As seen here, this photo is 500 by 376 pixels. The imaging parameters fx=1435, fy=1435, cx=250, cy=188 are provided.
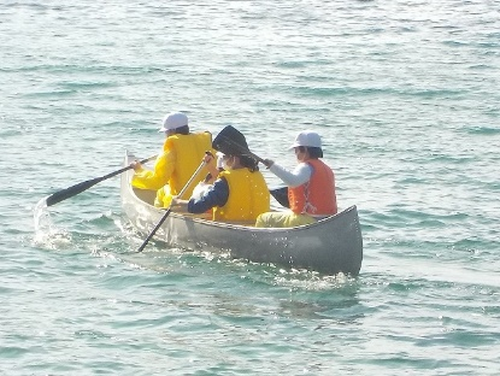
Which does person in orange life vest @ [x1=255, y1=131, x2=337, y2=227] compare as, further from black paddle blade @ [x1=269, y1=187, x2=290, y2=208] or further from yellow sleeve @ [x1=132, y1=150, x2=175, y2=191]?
yellow sleeve @ [x1=132, y1=150, x2=175, y2=191]

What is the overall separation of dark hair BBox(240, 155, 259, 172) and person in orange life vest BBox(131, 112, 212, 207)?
1377 mm

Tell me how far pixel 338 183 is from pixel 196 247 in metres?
4.20

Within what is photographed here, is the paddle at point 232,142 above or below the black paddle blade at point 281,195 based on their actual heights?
above

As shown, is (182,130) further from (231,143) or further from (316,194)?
(316,194)

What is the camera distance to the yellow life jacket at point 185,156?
15727 mm

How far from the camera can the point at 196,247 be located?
15.0 metres

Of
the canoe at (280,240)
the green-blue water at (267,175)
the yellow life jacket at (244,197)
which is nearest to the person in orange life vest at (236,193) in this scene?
the yellow life jacket at (244,197)

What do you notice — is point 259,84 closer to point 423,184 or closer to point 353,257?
point 423,184

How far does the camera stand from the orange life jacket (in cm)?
1395

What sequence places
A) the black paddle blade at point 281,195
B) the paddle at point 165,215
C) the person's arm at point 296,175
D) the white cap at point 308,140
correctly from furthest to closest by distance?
1. the black paddle blade at point 281,195
2. the paddle at point 165,215
3. the white cap at point 308,140
4. the person's arm at point 296,175

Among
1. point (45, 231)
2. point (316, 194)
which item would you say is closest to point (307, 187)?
point (316, 194)

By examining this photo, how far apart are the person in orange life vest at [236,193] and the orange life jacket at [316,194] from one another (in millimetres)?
479

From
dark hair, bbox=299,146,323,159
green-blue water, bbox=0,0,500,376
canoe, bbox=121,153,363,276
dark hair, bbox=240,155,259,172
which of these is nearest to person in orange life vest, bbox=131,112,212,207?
canoe, bbox=121,153,363,276

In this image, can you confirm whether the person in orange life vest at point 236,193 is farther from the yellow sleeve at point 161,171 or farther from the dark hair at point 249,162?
the yellow sleeve at point 161,171
